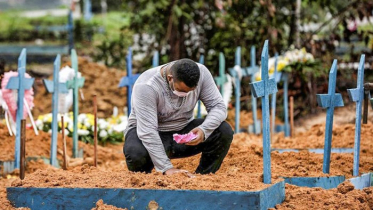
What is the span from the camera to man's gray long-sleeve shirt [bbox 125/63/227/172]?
19.1ft

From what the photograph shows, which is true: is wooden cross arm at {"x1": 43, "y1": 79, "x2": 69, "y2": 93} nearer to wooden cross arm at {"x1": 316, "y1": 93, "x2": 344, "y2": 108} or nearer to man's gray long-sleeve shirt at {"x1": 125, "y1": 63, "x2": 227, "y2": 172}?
man's gray long-sleeve shirt at {"x1": 125, "y1": 63, "x2": 227, "y2": 172}

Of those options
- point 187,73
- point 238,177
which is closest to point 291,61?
point 187,73

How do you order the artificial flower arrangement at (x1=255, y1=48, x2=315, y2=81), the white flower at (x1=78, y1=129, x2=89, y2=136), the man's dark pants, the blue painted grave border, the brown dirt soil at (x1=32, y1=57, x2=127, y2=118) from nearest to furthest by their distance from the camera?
1. the blue painted grave border
2. the man's dark pants
3. the white flower at (x1=78, y1=129, x2=89, y2=136)
4. the artificial flower arrangement at (x1=255, y1=48, x2=315, y2=81)
5. the brown dirt soil at (x1=32, y1=57, x2=127, y2=118)

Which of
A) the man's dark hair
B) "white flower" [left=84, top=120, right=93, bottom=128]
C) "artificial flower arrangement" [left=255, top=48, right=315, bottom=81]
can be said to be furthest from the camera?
"artificial flower arrangement" [left=255, top=48, right=315, bottom=81]

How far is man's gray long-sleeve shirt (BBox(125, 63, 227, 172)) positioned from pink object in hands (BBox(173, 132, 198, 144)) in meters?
0.12

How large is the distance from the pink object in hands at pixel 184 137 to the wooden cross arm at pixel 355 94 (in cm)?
141

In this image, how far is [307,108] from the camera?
1314 centimetres

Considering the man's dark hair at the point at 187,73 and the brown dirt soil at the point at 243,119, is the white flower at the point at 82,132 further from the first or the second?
the man's dark hair at the point at 187,73

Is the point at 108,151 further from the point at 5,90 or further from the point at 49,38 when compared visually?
the point at 49,38

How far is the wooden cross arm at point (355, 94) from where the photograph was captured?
6.34 m

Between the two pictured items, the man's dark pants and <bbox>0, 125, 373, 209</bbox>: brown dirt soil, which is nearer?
<bbox>0, 125, 373, 209</bbox>: brown dirt soil

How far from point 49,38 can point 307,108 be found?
808 cm

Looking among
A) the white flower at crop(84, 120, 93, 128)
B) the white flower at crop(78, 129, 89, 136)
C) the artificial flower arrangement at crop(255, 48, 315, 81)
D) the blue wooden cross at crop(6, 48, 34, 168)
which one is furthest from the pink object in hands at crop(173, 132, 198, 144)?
the artificial flower arrangement at crop(255, 48, 315, 81)

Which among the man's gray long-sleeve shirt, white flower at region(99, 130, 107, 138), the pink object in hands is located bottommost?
white flower at region(99, 130, 107, 138)
